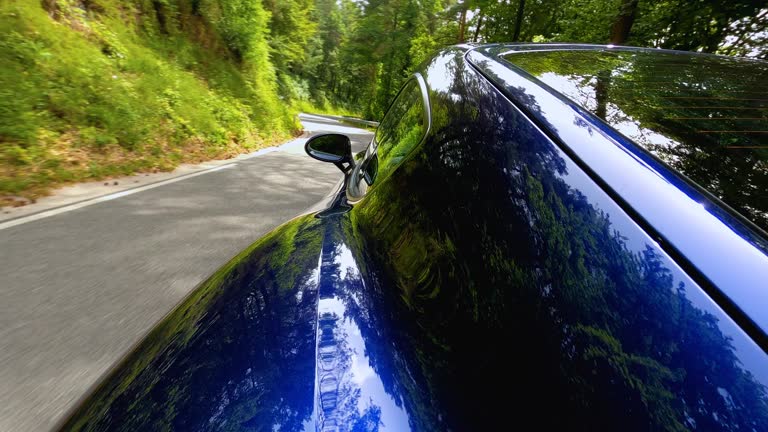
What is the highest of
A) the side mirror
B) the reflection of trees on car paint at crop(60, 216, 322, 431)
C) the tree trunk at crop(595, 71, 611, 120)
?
the tree trunk at crop(595, 71, 611, 120)

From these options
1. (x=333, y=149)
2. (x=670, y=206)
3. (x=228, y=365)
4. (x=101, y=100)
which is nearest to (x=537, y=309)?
(x=670, y=206)

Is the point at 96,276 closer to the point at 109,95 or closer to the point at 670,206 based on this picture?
the point at 670,206

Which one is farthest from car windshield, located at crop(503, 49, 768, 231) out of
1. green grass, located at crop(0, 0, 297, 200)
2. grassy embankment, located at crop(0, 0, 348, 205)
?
green grass, located at crop(0, 0, 297, 200)

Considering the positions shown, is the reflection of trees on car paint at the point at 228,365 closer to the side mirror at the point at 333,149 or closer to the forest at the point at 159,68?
the side mirror at the point at 333,149

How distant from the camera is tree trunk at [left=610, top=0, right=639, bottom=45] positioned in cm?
802

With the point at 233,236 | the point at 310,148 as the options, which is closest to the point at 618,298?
the point at 310,148

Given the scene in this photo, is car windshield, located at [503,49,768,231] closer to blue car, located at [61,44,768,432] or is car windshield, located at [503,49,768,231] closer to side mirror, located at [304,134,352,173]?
blue car, located at [61,44,768,432]

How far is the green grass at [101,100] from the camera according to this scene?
5441 millimetres

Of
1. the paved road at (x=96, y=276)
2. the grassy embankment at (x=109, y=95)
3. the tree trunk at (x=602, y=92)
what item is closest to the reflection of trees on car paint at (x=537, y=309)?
the tree trunk at (x=602, y=92)

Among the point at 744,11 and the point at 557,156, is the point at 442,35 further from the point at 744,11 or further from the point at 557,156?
the point at 557,156

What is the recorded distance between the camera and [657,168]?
0.71 metres

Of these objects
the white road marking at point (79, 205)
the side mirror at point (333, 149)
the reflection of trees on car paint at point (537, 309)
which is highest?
the reflection of trees on car paint at point (537, 309)

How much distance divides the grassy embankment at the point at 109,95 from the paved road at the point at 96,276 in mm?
1429

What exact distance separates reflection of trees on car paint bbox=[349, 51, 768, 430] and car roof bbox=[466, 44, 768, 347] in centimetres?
2
